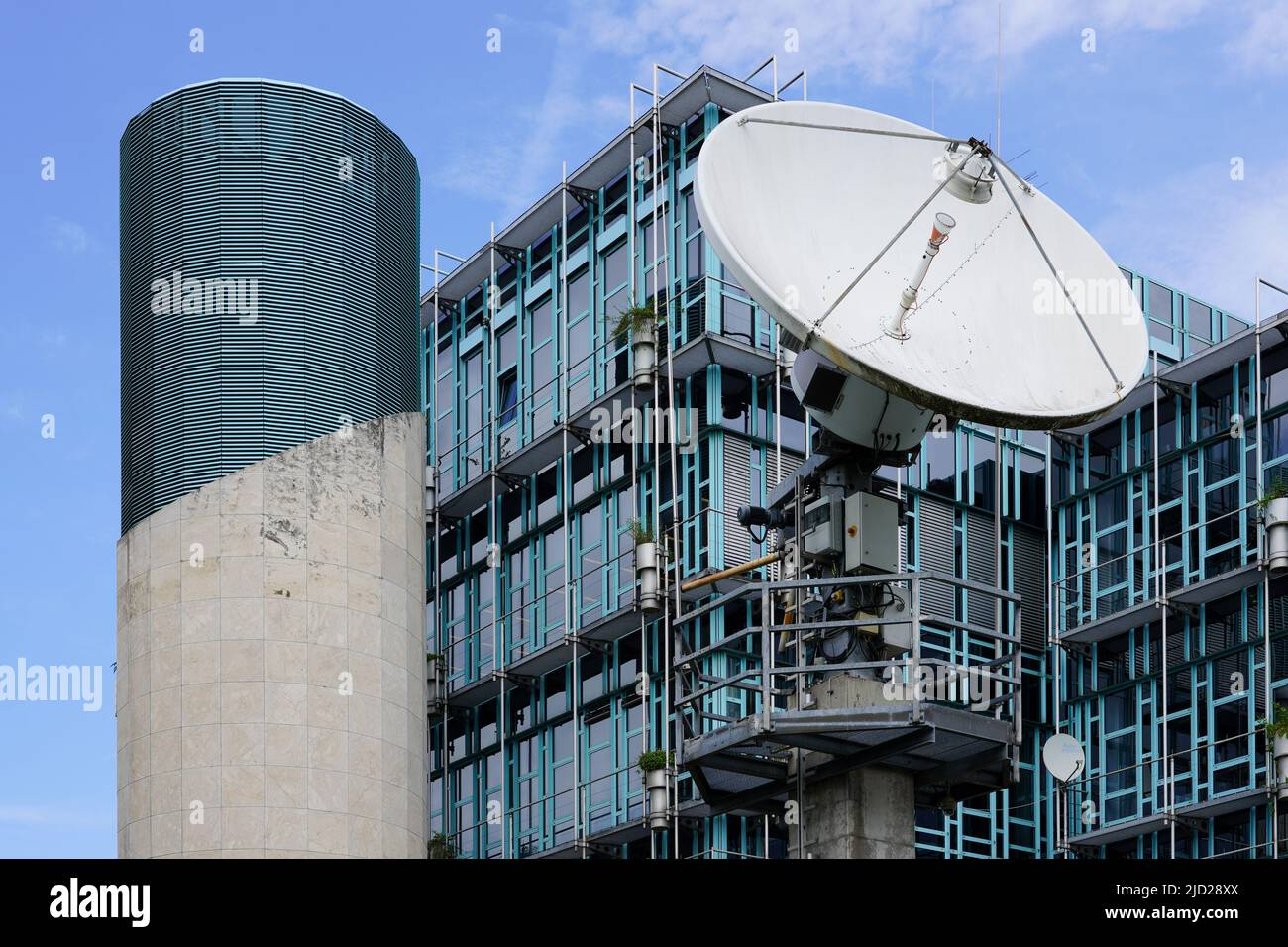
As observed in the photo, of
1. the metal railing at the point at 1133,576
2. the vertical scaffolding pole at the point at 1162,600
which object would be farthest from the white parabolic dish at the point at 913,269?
the vertical scaffolding pole at the point at 1162,600

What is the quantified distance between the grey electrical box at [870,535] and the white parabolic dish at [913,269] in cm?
178

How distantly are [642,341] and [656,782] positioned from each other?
9249mm

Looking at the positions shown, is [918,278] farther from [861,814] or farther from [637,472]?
[637,472]

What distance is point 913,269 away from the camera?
1160 inches

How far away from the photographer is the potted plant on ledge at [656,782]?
1797 inches

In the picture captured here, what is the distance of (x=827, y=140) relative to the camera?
2986 centimetres

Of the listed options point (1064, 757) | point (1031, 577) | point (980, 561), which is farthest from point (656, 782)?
point (1031, 577)

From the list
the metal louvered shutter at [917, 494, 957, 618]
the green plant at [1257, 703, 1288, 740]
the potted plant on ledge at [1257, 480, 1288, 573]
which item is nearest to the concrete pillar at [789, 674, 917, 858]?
the green plant at [1257, 703, 1288, 740]

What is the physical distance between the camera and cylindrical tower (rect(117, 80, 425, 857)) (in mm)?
40719

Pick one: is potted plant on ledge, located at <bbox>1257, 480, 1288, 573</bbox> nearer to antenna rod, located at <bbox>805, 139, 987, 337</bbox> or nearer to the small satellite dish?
the small satellite dish

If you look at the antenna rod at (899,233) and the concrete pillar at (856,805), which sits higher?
the antenna rod at (899,233)

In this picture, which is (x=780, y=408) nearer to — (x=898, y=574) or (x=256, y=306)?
(x=256, y=306)

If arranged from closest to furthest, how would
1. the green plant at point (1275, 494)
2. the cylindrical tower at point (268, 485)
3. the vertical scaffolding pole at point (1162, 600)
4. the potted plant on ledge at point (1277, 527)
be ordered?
the cylindrical tower at point (268, 485) < the potted plant on ledge at point (1277, 527) < the green plant at point (1275, 494) < the vertical scaffolding pole at point (1162, 600)

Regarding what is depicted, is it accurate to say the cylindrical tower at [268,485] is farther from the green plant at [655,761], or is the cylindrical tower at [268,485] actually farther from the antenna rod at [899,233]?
the antenna rod at [899,233]
